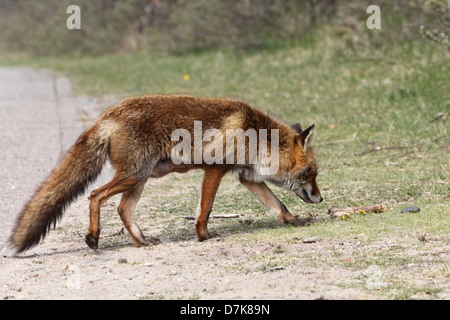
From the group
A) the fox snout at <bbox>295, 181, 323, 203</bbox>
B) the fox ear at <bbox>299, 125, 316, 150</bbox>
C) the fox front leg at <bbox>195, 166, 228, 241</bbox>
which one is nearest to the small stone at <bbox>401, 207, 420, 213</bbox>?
the fox snout at <bbox>295, 181, 323, 203</bbox>

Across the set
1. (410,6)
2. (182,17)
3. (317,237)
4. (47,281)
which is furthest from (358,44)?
(47,281)

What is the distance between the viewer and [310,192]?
6324 millimetres

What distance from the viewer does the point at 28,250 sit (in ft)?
18.6

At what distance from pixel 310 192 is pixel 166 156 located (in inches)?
53.4

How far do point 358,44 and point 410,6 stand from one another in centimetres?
122

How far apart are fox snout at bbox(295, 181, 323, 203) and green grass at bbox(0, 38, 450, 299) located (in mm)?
159

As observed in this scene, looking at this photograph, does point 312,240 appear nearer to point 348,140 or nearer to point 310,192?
point 310,192

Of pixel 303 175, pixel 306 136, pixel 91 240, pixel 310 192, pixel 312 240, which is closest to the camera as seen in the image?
pixel 312 240

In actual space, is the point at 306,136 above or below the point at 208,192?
above

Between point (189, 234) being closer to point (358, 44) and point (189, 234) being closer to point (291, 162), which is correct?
point (291, 162)

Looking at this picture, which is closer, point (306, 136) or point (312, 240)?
point (312, 240)

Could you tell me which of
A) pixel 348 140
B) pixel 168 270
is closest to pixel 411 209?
pixel 168 270

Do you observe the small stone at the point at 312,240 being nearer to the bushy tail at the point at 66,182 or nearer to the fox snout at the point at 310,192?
the fox snout at the point at 310,192

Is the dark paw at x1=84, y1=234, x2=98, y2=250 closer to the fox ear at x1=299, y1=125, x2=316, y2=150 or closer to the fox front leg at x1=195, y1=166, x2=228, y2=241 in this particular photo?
the fox front leg at x1=195, y1=166, x2=228, y2=241
